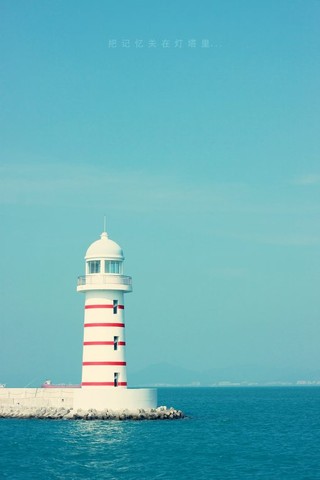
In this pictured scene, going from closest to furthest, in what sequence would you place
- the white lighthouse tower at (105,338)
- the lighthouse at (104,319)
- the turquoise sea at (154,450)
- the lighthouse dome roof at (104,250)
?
the turquoise sea at (154,450), the white lighthouse tower at (105,338), the lighthouse at (104,319), the lighthouse dome roof at (104,250)

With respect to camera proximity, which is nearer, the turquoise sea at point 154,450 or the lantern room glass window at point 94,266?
the turquoise sea at point 154,450

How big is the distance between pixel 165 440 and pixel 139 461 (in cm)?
686

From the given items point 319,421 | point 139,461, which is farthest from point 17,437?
point 319,421

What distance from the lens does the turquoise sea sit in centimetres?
3812

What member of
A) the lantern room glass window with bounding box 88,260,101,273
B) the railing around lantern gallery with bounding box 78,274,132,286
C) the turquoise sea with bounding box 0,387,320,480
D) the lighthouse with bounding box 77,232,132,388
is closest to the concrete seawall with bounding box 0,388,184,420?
the turquoise sea with bounding box 0,387,320,480

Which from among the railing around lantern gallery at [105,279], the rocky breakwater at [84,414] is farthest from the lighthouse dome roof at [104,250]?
the rocky breakwater at [84,414]

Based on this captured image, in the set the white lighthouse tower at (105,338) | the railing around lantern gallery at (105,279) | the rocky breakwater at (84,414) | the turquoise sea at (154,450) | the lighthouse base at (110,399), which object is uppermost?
the railing around lantern gallery at (105,279)

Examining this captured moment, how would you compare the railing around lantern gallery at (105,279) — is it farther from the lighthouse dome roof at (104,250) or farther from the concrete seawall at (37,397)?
the concrete seawall at (37,397)

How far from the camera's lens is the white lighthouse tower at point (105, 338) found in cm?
5444

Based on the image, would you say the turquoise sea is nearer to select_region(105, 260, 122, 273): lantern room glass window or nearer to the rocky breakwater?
the rocky breakwater

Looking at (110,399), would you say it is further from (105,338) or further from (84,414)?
(105,338)

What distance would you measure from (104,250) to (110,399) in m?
9.55

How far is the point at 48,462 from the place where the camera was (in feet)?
133

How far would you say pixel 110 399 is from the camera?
177 feet
